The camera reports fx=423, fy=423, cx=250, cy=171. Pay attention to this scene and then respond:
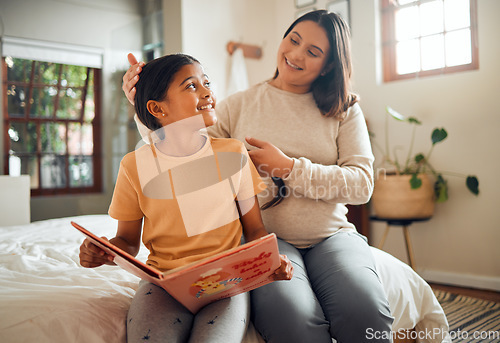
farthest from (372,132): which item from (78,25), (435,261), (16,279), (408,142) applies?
(78,25)

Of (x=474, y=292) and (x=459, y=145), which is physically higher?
(x=459, y=145)

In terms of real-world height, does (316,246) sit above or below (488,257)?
above

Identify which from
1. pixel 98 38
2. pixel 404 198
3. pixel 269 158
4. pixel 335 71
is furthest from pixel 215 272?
pixel 98 38

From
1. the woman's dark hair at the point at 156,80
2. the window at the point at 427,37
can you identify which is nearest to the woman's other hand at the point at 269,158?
the woman's dark hair at the point at 156,80

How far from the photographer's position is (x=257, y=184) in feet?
3.69

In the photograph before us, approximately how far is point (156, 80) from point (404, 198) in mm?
1833

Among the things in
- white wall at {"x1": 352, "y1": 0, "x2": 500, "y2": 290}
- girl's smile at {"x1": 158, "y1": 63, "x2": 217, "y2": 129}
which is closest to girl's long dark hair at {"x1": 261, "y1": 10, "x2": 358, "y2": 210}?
girl's smile at {"x1": 158, "y1": 63, "x2": 217, "y2": 129}

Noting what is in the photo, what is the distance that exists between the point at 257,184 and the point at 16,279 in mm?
661

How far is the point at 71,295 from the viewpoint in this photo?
911mm

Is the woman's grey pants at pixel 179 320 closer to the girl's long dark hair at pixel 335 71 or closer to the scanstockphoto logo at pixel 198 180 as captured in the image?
the scanstockphoto logo at pixel 198 180

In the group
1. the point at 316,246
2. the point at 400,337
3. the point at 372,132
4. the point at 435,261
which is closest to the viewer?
the point at 316,246

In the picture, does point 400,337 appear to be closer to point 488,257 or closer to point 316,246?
point 316,246

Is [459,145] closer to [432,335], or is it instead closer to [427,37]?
[427,37]

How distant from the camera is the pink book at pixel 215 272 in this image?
71cm
